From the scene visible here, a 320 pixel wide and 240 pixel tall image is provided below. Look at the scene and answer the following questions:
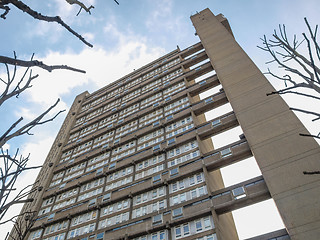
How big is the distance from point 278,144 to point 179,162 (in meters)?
10.9

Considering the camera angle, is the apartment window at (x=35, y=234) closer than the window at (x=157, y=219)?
No

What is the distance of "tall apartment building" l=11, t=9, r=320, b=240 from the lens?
20.9 m

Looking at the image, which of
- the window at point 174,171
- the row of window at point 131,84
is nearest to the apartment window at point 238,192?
the window at point 174,171

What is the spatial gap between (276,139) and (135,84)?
115 feet

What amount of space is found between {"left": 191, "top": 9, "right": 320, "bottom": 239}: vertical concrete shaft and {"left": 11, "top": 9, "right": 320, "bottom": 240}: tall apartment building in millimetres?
75

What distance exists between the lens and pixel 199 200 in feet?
76.7

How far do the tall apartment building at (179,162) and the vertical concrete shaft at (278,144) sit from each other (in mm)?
75

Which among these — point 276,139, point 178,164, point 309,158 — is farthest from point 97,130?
point 309,158

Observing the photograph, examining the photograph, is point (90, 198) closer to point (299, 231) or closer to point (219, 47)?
point (299, 231)

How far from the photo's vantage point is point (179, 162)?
1142 inches

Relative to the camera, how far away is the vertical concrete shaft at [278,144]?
57.8ft

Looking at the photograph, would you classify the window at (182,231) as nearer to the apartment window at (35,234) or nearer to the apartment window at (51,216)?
the apartment window at (51,216)

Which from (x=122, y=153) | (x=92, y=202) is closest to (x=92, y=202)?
(x=92, y=202)

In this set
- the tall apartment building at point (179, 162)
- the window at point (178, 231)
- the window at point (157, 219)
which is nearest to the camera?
the tall apartment building at point (179, 162)
